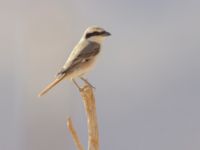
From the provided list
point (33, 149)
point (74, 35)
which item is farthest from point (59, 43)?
point (33, 149)

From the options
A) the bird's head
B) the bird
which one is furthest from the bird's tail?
the bird's head

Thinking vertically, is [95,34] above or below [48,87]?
above

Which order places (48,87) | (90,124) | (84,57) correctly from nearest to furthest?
(90,124)
(48,87)
(84,57)

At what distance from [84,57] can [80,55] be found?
0.07ft

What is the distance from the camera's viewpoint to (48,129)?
19.6ft

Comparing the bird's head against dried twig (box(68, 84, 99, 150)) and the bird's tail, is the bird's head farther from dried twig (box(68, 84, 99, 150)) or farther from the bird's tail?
dried twig (box(68, 84, 99, 150))

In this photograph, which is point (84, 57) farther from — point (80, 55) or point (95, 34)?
point (95, 34)

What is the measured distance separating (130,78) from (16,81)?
8.74ft

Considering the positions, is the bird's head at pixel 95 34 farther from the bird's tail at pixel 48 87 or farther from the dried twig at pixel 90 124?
the dried twig at pixel 90 124

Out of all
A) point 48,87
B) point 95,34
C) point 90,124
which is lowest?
point 90,124

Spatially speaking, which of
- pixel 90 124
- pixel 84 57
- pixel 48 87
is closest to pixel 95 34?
pixel 84 57

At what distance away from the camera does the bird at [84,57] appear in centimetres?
429

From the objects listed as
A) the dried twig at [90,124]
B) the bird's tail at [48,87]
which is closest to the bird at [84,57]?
the bird's tail at [48,87]

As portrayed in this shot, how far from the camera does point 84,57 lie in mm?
4371
